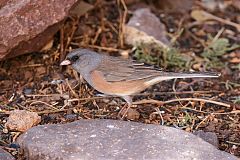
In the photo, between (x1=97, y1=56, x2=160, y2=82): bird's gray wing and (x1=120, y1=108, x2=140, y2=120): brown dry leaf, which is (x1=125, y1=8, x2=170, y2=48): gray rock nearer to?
(x1=97, y1=56, x2=160, y2=82): bird's gray wing

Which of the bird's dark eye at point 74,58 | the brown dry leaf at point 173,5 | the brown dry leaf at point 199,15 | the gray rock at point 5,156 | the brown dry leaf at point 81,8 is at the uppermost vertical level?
the brown dry leaf at point 81,8

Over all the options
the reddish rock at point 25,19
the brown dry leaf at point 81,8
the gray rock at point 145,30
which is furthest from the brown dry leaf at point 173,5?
the reddish rock at point 25,19

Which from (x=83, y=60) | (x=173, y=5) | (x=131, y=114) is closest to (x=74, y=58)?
(x=83, y=60)

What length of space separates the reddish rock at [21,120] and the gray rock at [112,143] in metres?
0.21

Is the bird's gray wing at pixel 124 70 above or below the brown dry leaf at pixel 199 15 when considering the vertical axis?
below

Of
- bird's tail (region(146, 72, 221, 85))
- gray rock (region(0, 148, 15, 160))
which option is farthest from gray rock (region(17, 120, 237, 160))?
bird's tail (region(146, 72, 221, 85))

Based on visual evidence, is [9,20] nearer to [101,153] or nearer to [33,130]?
[33,130]

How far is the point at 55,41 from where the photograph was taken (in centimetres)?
487

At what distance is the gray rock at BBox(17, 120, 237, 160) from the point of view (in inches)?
129

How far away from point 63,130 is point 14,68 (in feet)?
4.03

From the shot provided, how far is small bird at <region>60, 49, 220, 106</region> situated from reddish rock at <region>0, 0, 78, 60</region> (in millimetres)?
301

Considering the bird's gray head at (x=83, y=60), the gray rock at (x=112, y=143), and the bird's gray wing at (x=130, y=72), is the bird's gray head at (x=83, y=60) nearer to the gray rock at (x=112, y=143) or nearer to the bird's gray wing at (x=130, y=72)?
the bird's gray wing at (x=130, y=72)

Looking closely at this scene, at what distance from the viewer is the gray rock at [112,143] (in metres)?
3.27

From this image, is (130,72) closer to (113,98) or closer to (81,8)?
(113,98)
